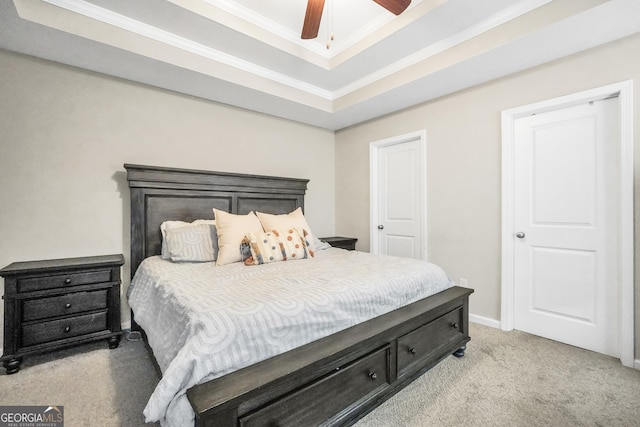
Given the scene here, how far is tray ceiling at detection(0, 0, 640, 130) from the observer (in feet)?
6.68

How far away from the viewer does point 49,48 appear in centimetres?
225

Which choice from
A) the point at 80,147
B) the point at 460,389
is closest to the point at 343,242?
the point at 460,389

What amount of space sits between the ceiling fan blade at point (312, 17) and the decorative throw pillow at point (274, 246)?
1597 mm

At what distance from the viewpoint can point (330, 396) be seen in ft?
4.47

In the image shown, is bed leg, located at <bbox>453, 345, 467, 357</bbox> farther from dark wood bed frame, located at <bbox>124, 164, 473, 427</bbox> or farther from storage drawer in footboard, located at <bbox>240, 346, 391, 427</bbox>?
storage drawer in footboard, located at <bbox>240, 346, 391, 427</bbox>

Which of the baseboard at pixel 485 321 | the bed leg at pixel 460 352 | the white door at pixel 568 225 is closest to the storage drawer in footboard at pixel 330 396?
the bed leg at pixel 460 352

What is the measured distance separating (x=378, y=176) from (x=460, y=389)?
2718mm

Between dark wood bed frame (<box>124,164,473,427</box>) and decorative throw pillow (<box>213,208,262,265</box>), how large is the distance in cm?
64

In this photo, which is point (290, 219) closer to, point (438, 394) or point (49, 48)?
point (438, 394)

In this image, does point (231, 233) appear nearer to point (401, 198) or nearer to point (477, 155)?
point (401, 198)

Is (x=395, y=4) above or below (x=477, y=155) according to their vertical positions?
above

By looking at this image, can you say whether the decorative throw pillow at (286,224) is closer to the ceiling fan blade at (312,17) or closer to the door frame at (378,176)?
the door frame at (378,176)

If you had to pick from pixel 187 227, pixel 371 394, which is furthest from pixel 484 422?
pixel 187 227

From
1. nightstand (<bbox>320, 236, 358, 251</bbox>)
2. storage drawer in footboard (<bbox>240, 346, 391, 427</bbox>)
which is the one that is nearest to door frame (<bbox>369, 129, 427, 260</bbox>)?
nightstand (<bbox>320, 236, 358, 251</bbox>)
